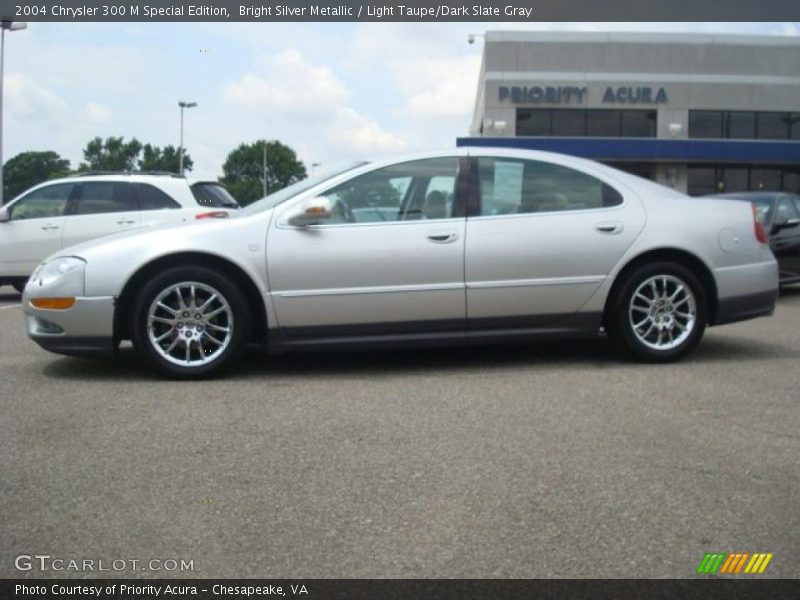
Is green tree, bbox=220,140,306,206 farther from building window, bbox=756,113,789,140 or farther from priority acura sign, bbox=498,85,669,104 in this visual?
building window, bbox=756,113,789,140

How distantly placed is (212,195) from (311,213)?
7.40m

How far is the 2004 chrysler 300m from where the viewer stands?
19.0 ft

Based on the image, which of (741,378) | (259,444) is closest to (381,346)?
(259,444)

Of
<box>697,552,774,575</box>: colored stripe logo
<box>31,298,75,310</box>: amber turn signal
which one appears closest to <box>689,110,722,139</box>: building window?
<box>31,298,75,310</box>: amber turn signal

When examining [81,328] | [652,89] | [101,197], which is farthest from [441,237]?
[652,89]

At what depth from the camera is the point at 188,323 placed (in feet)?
19.0

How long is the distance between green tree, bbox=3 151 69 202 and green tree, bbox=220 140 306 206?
29855 mm

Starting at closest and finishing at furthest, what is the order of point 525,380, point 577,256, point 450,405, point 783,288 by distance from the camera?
point 450,405 → point 525,380 → point 577,256 → point 783,288

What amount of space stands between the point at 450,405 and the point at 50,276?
265 centimetres

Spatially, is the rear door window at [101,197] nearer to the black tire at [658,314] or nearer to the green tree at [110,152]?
the black tire at [658,314]

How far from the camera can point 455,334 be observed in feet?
19.8

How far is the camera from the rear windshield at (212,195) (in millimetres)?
12672

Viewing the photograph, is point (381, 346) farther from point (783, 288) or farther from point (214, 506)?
point (783, 288)

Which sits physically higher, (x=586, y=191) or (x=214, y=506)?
(x=586, y=191)
